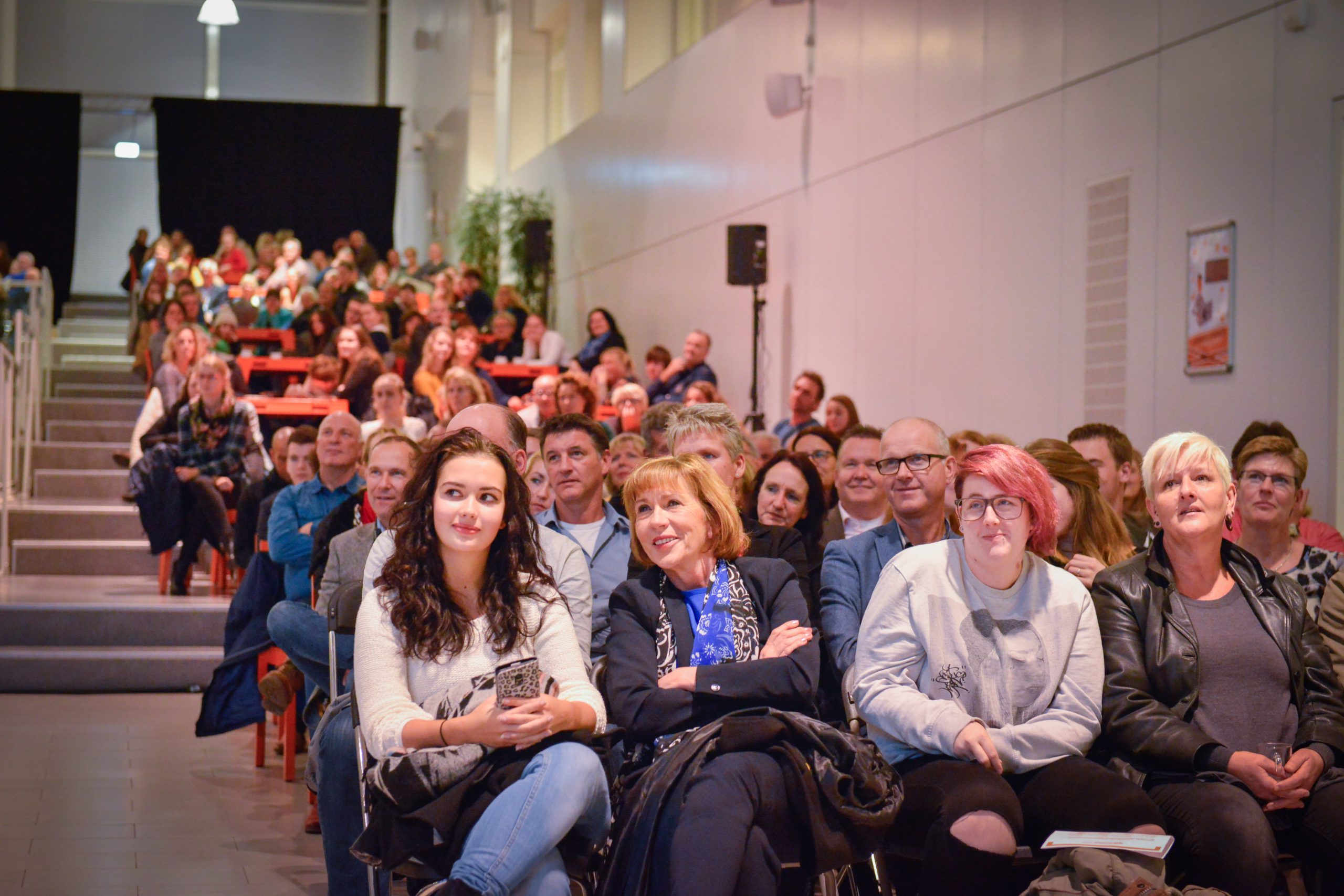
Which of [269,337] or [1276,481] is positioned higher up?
[269,337]

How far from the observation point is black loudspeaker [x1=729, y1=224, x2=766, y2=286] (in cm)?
1017

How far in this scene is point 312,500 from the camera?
17.0 ft

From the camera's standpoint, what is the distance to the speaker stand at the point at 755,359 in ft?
32.5

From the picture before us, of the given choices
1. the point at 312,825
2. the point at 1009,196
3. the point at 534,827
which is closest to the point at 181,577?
the point at 312,825

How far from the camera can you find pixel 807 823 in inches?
107

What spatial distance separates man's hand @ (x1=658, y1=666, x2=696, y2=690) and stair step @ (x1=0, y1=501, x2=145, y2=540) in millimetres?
6425

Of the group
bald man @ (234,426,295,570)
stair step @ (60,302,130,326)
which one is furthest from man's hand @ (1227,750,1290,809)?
stair step @ (60,302,130,326)

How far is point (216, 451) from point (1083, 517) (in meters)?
5.49

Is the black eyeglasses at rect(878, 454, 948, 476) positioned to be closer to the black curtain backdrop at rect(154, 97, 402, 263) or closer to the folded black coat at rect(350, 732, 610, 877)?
the folded black coat at rect(350, 732, 610, 877)

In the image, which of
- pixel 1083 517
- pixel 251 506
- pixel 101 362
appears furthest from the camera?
pixel 101 362

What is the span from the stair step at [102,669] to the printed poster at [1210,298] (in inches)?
187

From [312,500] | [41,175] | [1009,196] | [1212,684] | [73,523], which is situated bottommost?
[73,523]

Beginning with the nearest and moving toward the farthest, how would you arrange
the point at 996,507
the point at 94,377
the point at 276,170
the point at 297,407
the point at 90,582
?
1. the point at 996,507
2. the point at 90,582
3. the point at 297,407
4. the point at 94,377
5. the point at 276,170

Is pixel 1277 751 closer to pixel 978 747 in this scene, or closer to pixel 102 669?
pixel 978 747
